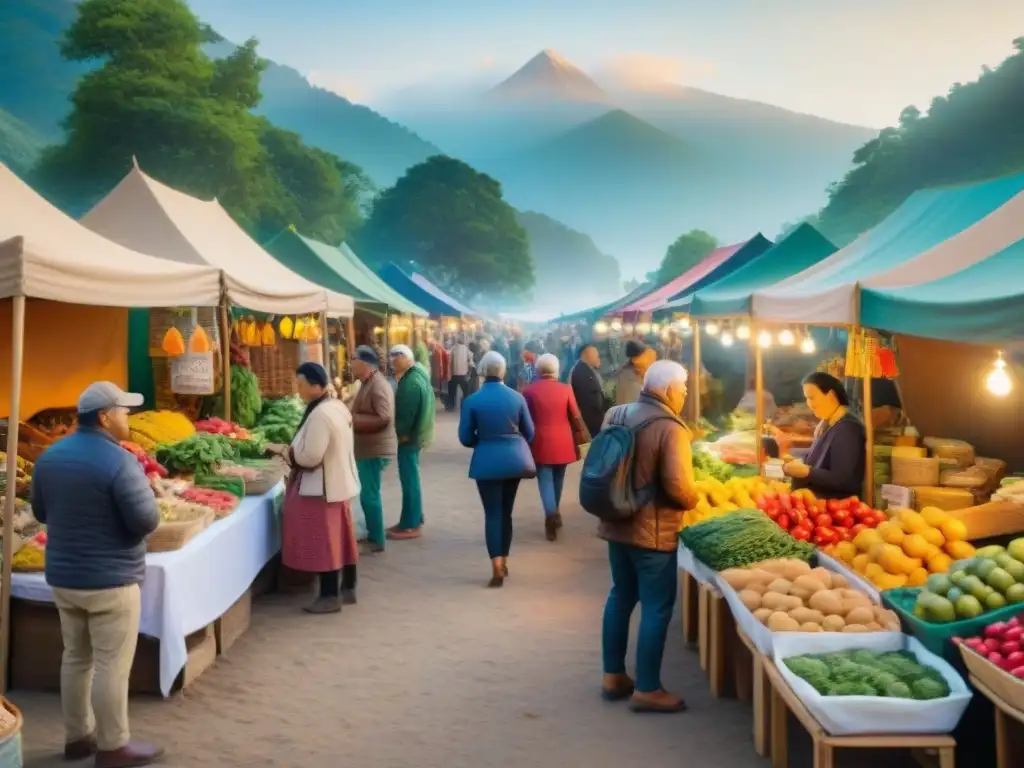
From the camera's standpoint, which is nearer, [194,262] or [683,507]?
[683,507]

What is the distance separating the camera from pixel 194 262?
8.59 metres

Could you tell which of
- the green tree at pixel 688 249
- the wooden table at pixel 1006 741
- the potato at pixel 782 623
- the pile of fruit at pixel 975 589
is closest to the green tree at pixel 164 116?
the green tree at pixel 688 249

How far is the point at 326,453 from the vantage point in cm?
634

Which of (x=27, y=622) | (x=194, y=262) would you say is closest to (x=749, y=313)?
(x=194, y=262)

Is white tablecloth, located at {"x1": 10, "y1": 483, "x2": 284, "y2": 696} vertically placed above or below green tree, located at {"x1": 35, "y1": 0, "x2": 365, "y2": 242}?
below

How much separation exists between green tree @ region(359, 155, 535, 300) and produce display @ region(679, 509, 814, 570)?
60389mm

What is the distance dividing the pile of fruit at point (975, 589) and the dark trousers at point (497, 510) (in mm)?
3572

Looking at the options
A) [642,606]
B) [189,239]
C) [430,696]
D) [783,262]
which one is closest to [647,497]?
[642,606]

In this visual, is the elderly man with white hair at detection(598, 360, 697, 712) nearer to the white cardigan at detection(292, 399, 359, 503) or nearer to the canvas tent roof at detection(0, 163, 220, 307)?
the white cardigan at detection(292, 399, 359, 503)

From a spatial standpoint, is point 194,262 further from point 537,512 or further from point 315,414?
point 537,512

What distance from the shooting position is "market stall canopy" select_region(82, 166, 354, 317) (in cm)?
870

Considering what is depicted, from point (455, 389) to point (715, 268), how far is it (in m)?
9.47

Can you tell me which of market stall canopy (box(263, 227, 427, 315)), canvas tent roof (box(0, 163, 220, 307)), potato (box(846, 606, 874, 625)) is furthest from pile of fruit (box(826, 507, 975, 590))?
market stall canopy (box(263, 227, 427, 315))

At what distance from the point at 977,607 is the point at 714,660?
1.61 metres
